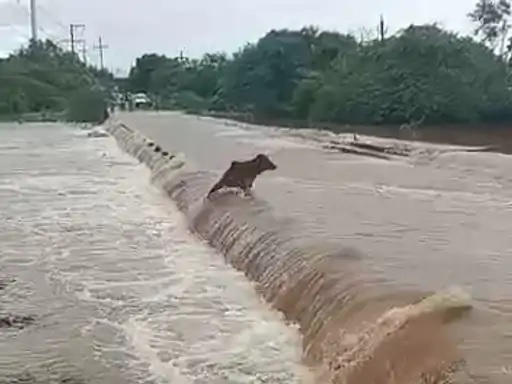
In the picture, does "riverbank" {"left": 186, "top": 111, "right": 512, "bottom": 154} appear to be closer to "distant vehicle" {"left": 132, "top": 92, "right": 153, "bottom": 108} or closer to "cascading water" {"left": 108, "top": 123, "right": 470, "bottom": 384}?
"cascading water" {"left": 108, "top": 123, "right": 470, "bottom": 384}

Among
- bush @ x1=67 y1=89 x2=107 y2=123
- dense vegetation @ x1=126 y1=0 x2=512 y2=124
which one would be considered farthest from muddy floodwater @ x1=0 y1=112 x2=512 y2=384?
bush @ x1=67 y1=89 x2=107 y2=123

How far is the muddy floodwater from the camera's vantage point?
7.38 meters

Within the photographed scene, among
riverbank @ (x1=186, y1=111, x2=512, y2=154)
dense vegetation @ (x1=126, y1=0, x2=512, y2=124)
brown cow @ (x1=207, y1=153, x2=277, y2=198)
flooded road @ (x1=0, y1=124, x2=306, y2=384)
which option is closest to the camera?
flooded road @ (x1=0, y1=124, x2=306, y2=384)

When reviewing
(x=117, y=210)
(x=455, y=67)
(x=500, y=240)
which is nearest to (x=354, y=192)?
(x=117, y=210)

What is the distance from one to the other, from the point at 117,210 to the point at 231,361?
9.31 m

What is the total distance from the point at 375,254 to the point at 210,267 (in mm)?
2094

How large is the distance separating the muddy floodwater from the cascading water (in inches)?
3.7

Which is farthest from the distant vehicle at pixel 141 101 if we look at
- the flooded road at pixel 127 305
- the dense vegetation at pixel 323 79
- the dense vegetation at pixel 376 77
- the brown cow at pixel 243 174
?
the brown cow at pixel 243 174

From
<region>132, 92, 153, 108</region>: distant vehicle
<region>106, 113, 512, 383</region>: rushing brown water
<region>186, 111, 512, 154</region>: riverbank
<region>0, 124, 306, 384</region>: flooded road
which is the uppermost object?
<region>106, 113, 512, 383</region>: rushing brown water

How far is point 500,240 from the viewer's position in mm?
10906

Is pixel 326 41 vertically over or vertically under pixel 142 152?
over

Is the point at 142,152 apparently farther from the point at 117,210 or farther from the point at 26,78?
the point at 26,78

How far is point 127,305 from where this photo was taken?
9273 mm

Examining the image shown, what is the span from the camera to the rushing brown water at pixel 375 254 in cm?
620
